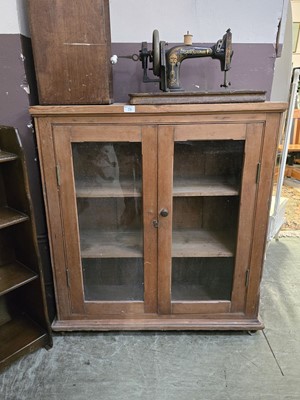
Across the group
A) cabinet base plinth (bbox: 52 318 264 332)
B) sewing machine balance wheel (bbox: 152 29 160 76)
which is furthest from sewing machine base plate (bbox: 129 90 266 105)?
cabinet base plinth (bbox: 52 318 264 332)

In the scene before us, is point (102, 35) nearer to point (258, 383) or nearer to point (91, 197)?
point (91, 197)

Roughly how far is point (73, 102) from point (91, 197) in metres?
0.46

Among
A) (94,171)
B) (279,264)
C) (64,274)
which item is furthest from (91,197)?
(279,264)

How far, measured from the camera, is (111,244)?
1.65 m

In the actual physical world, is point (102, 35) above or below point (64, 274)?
above

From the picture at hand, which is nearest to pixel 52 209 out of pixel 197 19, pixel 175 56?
pixel 175 56

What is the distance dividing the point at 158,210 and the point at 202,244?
1.19 feet

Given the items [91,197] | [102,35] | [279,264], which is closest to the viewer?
[102,35]

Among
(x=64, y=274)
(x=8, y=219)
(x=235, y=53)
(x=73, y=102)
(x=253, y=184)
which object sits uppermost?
(x=235, y=53)

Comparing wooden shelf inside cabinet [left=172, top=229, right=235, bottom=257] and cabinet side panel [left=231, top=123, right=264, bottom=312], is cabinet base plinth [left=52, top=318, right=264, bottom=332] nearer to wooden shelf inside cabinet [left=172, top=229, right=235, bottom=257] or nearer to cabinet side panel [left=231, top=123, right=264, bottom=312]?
cabinet side panel [left=231, top=123, right=264, bottom=312]

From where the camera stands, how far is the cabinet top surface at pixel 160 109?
1.28 m

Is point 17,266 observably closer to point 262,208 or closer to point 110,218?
point 110,218

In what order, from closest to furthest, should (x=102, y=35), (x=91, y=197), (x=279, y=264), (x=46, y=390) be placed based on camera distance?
(x=102, y=35) → (x=46, y=390) → (x=91, y=197) → (x=279, y=264)

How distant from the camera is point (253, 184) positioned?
1.43 metres
